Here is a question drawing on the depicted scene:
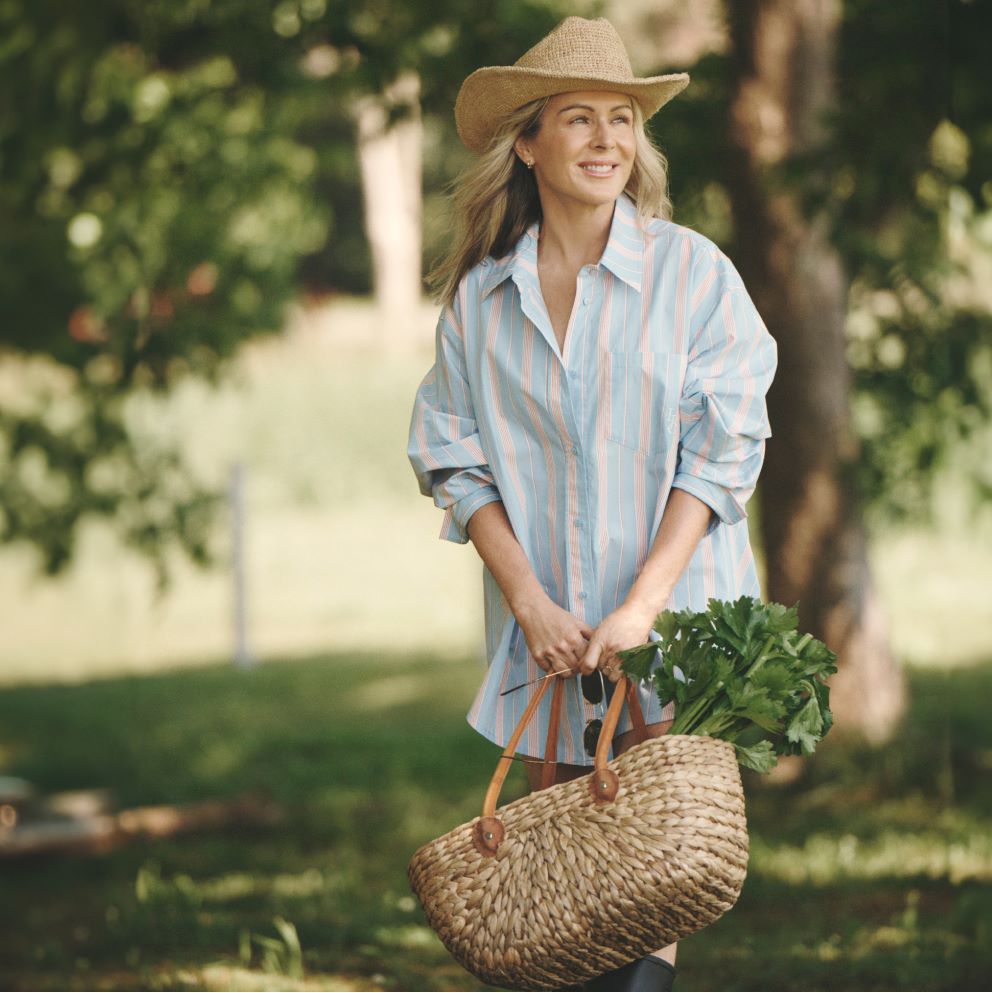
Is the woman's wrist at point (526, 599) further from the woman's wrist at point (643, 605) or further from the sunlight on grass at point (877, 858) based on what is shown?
the sunlight on grass at point (877, 858)

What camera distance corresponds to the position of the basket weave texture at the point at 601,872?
7.26ft

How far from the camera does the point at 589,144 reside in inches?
101

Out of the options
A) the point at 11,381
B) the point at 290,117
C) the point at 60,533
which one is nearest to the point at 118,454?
the point at 60,533

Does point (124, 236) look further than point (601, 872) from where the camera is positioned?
Yes

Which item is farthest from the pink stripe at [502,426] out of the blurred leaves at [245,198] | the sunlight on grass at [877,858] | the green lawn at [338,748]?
the sunlight on grass at [877,858]

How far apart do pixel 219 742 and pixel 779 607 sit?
635 cm

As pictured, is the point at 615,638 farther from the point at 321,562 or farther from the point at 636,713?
the point at 321,562

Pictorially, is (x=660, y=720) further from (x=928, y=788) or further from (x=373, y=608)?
(x=373, y=608)

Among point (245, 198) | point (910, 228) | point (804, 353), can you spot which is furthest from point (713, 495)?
point (245, 198)

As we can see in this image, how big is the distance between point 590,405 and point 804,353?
3.02m

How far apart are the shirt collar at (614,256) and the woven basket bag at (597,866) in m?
0.70

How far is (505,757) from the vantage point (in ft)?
7.91

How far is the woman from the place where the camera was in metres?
2.50

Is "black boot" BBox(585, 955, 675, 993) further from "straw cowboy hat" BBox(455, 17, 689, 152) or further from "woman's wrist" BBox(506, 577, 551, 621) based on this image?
"straw cowboy hat" BBox(455, 17, 689, 152)
